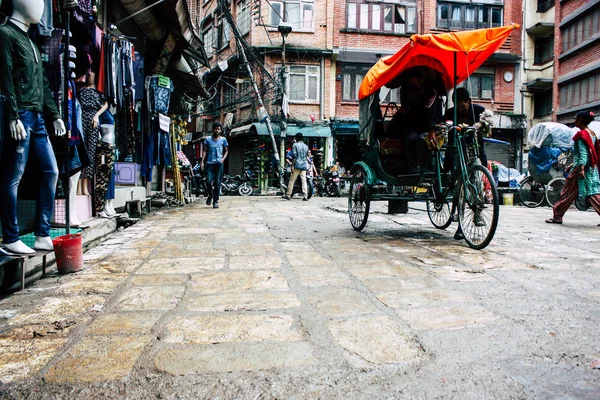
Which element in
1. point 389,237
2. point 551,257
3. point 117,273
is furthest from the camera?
point 389,237

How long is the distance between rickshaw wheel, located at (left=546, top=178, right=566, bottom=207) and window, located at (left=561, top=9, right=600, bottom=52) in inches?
474

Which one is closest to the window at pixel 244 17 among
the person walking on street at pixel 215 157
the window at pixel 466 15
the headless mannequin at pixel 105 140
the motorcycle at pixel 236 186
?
the motorcycle at pixel 236 186

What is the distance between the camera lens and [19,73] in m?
3.10

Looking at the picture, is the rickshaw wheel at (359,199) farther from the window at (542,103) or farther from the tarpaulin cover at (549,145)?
the window at (542,103)

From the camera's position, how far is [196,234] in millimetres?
5449

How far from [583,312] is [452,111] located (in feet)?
11.4

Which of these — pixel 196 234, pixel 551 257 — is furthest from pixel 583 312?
pixel 196 234

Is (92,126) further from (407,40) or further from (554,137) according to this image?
(407,40)

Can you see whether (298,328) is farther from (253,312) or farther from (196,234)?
(196,234)

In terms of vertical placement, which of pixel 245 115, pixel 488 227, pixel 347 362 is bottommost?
pixel 347 362

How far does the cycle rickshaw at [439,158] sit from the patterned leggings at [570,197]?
247 cm

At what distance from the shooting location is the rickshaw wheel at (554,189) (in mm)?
10969

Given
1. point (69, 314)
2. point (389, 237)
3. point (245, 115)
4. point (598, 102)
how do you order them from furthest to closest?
point (245, 115) → point (598, 102) → point (389, 237) → point (69, 314)

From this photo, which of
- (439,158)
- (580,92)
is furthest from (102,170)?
(580,92)
